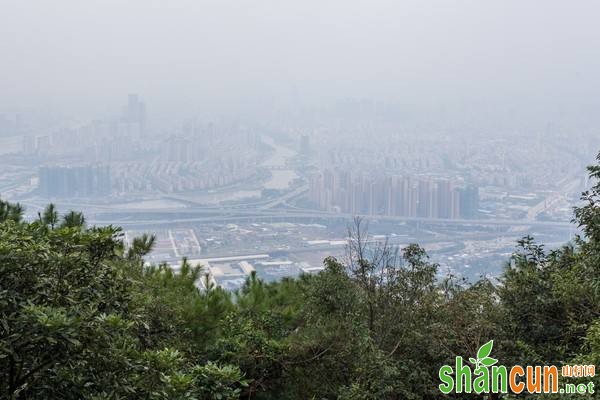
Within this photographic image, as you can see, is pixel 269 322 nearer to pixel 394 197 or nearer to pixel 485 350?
pixel 485 350

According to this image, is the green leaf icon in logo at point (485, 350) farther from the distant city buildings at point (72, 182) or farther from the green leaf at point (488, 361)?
the distant city buildings at point (72, 182)

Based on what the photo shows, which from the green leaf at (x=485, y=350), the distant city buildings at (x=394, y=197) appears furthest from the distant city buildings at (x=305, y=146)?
the green leaf at (x=485, y=350)

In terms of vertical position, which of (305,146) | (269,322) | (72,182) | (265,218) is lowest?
(269,322)

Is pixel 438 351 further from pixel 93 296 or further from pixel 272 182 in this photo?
pixel 272 182

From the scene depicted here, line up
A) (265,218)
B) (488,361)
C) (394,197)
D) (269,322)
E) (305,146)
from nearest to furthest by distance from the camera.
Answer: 1. (488,361)
2. (269,322)
3. (394,197)
4. (265,218)
5. (305,146)

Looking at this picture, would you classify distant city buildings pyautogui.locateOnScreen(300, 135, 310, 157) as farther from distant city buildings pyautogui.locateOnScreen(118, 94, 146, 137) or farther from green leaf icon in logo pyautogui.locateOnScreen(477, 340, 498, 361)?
green leaf icon in logo pyautogui.locateOnScreen(477, 340, 498, 361)

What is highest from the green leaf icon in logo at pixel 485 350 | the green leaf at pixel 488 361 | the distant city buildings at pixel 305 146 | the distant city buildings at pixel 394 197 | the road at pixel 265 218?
the distant city buildings at pixel 305 146

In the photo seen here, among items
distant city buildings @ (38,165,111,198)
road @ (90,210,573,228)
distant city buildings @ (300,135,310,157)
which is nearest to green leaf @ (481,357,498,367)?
road @ (90,210,573,228)

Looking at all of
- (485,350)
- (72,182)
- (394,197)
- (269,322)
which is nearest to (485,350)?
(485,350)
